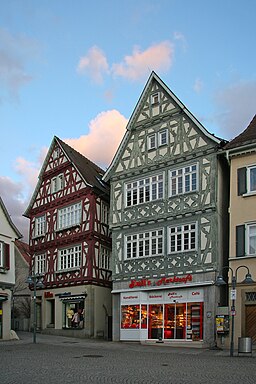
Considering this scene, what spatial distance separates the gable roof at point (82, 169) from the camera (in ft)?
135

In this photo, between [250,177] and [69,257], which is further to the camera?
[69,257]

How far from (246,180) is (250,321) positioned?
22.9 ft

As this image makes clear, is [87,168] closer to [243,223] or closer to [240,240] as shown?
[243,223]

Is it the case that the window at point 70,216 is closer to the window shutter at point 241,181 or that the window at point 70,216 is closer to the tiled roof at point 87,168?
the tiled roof at point 87,168

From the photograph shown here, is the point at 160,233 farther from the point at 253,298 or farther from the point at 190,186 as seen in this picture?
the point at 253,298

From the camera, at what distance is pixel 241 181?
30.2 m

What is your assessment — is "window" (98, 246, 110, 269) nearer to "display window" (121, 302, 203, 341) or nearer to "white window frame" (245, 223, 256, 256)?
"display window" (121, 302, 203, 341)

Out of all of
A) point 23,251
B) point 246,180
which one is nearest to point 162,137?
point 246,180

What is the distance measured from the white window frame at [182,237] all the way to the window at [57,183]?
1261 cm

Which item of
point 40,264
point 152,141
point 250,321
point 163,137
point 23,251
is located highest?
point 163,137

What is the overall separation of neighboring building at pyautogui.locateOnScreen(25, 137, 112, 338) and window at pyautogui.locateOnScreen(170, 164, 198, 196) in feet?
26.7

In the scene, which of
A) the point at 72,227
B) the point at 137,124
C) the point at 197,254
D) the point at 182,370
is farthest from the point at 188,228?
the point at 182,370

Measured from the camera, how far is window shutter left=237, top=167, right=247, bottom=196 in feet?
98.6

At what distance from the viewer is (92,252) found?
130ft
